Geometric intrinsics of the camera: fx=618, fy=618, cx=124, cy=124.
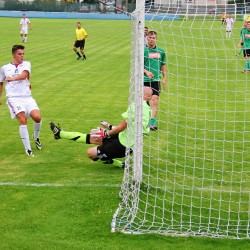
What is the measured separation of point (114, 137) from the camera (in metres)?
9.70

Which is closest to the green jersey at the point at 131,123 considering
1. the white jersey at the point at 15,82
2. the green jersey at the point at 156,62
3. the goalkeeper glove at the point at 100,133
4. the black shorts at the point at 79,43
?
the goalkeeper glove at the point at 100,133

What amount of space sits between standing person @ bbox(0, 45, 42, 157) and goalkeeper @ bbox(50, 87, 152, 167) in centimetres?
78

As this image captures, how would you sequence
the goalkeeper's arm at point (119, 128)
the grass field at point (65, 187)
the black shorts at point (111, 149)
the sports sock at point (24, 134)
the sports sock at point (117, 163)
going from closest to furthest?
the grass field at point (65, 187) < the goalkeeper's arm at point (119, 128) < the black shorts at point (111, 149) < the sports sock at point (117, 163) < the sports sock at point (24, 134)

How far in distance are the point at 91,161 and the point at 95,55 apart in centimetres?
1991

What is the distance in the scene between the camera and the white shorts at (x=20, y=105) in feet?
35.8

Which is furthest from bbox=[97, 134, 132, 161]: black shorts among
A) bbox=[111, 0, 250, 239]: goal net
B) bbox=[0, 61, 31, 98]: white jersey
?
bbox=[0, 61, 31, 98]: white jersey

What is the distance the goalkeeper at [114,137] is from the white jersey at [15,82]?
1224 mm

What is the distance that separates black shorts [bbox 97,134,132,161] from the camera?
9523mm

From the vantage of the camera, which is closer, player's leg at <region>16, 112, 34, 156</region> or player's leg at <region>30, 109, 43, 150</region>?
player's leg at <region>16, 112, 34, 156</region>

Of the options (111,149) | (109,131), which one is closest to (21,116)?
(109,131)

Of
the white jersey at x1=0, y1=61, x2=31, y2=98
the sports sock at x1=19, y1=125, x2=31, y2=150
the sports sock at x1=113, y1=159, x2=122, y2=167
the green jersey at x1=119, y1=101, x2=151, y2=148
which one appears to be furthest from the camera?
the white jersey at x1=0, y1=61, x2=31, y2=98

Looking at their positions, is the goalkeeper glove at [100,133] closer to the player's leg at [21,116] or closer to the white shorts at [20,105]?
the player's leg at [21,116]

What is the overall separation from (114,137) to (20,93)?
2.36m

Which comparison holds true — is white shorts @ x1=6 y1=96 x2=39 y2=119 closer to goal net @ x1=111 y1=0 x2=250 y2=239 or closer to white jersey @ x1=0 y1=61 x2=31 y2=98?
white jersey @ x1=0 y1=61 x2=31 y2=98
